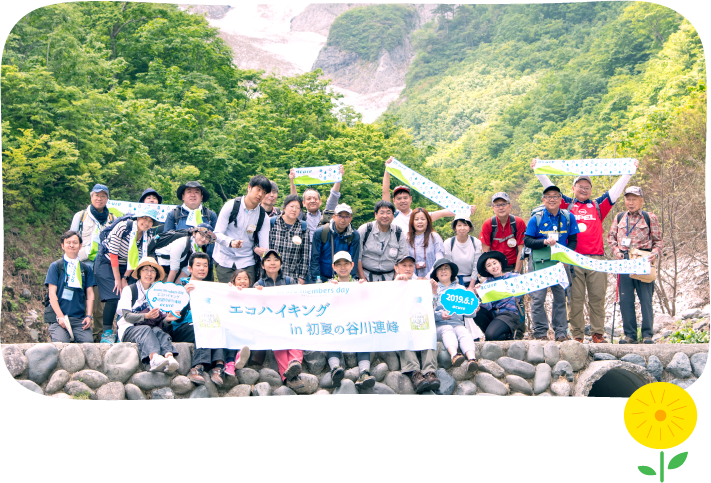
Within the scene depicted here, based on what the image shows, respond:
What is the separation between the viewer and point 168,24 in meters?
25.7

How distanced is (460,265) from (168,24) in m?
21.8

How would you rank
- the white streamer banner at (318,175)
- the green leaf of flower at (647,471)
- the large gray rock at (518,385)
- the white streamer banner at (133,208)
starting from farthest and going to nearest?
the white streamer banner at (318,175), the white streamer banner at (133,208), the large gray rock at (518,385), the green leaf of flower at (647,471)

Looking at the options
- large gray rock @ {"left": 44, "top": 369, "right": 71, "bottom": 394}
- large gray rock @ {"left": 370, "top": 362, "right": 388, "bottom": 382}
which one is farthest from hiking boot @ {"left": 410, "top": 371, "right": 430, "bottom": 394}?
large gray rock @ {"left": 44, "top": 369, "right": 71, "bottom": 394}

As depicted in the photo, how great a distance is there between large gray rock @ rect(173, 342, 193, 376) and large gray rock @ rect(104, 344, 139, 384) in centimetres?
44

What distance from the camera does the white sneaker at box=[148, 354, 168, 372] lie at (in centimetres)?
678

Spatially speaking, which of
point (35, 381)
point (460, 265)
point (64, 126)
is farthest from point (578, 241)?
point (64, 126)

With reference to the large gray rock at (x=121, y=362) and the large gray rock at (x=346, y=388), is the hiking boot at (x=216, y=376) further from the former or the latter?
the large gray rock at (x=346, y=388)

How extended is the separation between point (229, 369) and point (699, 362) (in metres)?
5.49

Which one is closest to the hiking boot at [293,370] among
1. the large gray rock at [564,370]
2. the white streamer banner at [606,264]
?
the large gray rock at [564,370]

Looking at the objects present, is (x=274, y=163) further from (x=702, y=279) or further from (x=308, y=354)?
(x=308, y=354)

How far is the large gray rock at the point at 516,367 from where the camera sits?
743 cm

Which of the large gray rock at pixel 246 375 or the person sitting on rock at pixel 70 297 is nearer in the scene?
the large gray rock at pixel 246 375

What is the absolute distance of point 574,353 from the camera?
7.49 meters

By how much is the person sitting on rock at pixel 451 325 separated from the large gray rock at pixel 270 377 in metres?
1.92
